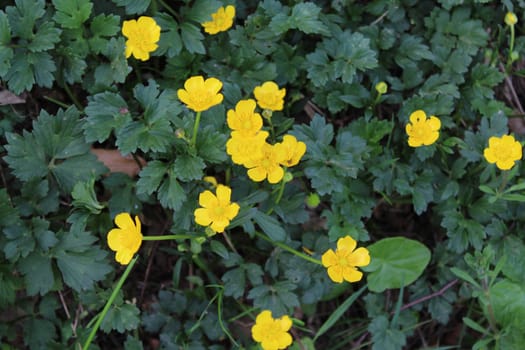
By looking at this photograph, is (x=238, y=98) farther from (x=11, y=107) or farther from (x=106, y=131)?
(x=11, y=107)

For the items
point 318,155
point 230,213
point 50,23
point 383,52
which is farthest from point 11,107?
point 383,52

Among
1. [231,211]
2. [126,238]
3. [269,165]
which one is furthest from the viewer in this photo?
[269,165]

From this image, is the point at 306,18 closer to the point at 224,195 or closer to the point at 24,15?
the point at 224,195

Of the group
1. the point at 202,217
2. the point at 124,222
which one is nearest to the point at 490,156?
the point at 202,217

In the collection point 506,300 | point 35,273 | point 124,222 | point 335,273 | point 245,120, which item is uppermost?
point 245,120

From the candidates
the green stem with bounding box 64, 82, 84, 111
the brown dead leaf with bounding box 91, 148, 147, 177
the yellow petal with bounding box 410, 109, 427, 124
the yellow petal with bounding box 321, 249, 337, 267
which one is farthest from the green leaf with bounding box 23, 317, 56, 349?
the yellow petal with bounding box 410, 109, 427, 124

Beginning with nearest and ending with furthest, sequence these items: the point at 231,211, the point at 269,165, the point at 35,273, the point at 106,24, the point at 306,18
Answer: the point at 231,211, the point at 269,165, the point at 35,273, the point at 106,24, the point at 306,18
